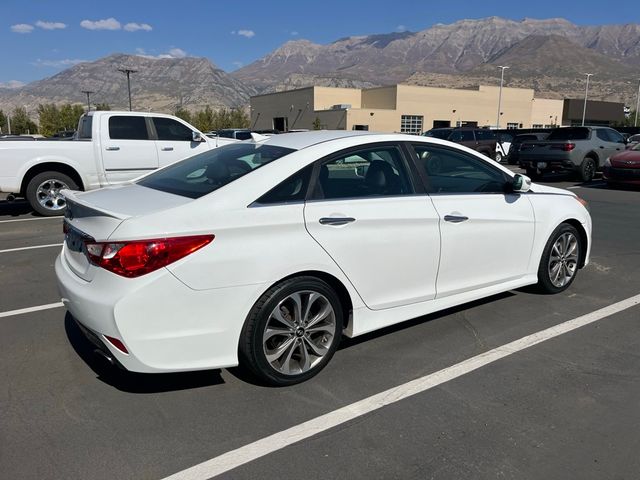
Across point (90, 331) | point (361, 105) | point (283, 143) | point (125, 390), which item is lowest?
point (125, 390)

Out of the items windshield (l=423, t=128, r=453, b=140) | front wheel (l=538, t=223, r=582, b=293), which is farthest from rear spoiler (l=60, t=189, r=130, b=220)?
windshield (l=423, t=128, r=453, b=140)

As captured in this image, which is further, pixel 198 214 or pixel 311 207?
pixel 311 207

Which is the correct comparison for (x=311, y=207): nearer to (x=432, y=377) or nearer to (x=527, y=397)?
(x=432, y=377)

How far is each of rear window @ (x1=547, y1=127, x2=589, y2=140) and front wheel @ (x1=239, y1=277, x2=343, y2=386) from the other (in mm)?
14867

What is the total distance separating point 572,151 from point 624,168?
5.82ft

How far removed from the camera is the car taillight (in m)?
2.94

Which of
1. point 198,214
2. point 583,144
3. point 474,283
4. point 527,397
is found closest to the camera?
point 198,214

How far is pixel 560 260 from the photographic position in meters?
5.29

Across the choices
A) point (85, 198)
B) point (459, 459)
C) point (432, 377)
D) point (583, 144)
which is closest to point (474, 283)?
point (432, 377)

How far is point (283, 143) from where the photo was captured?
3.97 meters

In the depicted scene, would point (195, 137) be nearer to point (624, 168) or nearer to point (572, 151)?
point (572, 151)

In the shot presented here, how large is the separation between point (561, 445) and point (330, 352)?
1.50 meters

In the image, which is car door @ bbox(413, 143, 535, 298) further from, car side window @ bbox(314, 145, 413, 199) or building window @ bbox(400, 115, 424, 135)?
building window @ bbox(400, 115, 424, 135)

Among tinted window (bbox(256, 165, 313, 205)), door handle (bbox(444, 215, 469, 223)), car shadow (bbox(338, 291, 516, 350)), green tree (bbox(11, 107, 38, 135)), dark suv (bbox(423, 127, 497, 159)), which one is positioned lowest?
car shadow (bbox(338, 291, 516, 350))
